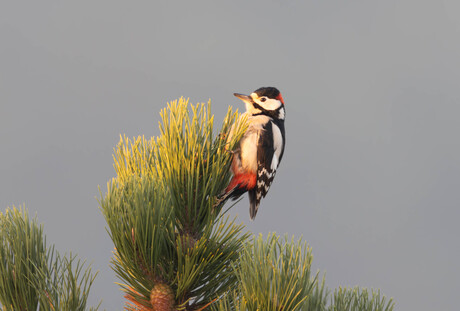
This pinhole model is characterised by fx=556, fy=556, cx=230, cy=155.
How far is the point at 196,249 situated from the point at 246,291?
547mm

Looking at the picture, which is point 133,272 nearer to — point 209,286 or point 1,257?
point 209,286

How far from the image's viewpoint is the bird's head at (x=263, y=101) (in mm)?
5348

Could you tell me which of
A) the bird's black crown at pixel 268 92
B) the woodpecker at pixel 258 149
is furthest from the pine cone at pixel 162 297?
the bird's black crown at pixel 268 92

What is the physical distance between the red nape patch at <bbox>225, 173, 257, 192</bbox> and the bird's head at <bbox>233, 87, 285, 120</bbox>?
1.00 meters

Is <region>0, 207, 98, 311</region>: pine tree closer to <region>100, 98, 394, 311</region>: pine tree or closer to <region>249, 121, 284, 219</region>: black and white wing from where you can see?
<region>100, 98, 394, 311</region>: pine tree

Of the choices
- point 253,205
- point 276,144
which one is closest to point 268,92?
point 276,144

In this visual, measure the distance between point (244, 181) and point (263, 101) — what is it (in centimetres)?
143

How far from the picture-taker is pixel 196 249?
3.29 metres

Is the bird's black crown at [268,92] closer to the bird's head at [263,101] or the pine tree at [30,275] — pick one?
the bird's head at [263,101]

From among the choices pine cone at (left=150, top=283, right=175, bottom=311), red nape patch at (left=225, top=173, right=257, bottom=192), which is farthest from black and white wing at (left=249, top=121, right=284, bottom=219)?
pine cone at (left=150, top=283, right=175, bottom=311)

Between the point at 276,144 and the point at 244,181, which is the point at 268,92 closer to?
the point at 276,144

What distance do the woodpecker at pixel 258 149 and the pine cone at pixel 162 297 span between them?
28.0 inches

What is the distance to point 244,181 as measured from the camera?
4.14 m

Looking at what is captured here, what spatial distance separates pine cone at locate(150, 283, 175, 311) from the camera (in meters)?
3.30
